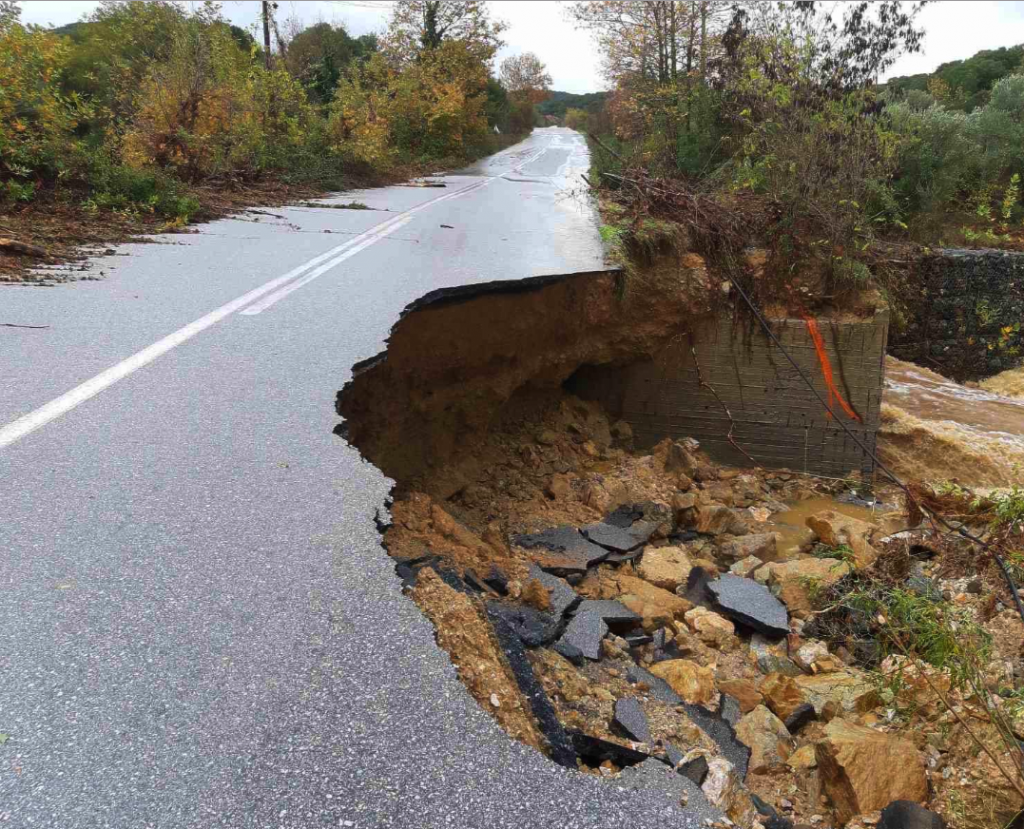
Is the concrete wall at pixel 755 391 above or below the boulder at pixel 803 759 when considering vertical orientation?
above

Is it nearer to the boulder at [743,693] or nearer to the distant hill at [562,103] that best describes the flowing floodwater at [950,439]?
the boulder at [743,693]

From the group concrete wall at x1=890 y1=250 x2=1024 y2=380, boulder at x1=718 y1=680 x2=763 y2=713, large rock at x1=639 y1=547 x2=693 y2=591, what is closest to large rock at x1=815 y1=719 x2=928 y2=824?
boulder at x1=718 y1=680 x2=763 y2=713

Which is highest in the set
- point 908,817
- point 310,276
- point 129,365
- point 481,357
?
point 310,276

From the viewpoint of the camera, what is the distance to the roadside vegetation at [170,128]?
9539 millimetres

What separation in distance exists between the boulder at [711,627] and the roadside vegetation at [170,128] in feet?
22.4

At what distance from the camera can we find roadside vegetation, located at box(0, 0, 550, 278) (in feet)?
31.3

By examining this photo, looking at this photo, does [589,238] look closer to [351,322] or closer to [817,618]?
[351,322]

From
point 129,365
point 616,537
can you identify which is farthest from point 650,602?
point 129,365

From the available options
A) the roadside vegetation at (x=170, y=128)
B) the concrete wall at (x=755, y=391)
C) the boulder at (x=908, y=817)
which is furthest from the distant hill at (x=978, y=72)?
the boulder at (x=908, y=817)

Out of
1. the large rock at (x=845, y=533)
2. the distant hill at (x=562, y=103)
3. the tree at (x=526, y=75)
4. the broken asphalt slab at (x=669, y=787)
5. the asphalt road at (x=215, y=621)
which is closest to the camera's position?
the asphalt road at (x=215, y=621)

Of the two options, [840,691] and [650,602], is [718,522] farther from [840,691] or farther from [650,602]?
[840,691]

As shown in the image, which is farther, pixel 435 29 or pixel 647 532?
pixel 435 29

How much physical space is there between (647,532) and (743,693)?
2.64 metres

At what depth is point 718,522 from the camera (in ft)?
23.2
